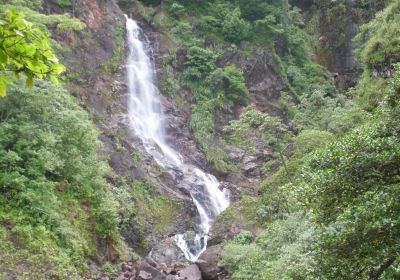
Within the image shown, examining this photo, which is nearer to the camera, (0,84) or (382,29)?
(0,84)

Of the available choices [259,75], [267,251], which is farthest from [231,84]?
[267,251]

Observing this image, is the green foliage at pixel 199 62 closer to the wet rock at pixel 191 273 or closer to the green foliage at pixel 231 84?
the green foliage at pixel 231 84

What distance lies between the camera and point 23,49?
2529 millimetres

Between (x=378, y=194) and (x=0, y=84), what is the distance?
584 centimetres

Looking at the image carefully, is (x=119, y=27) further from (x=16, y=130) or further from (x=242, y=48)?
(x=16, y=130)

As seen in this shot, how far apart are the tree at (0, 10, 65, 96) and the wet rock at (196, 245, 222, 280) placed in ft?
48.4

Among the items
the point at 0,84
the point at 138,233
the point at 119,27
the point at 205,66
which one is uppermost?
the point at 119,27

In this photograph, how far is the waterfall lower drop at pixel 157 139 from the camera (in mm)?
22734

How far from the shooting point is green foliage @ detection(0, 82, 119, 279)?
12266 millimetres

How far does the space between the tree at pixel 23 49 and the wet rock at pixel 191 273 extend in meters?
14.6

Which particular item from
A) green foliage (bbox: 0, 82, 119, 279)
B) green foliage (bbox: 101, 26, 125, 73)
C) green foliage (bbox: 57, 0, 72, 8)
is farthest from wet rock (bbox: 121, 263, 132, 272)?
green foliage (bbox: 57, 0, 72, 8)

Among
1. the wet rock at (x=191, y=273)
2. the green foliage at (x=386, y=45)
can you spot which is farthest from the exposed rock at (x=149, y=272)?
the green foliage at (x=386, y=45)

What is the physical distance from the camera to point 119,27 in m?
30.9

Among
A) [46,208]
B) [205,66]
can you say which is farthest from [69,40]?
[46,208]
